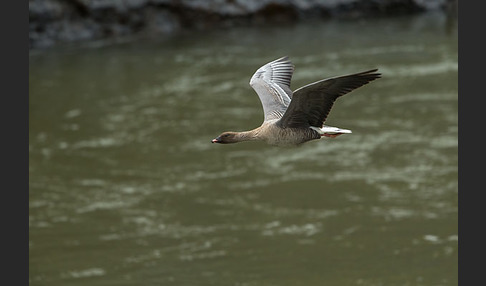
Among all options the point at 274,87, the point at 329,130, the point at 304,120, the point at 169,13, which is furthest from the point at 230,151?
the point at 329,130

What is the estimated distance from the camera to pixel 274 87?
7.89 meters

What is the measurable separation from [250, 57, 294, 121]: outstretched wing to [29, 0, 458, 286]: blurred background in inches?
348

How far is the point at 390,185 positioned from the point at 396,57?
5.70 meters

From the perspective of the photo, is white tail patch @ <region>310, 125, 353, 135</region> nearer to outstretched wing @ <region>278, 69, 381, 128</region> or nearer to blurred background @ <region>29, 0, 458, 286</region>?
outstretched wing @ <region>278, 69, 381, 128</region>

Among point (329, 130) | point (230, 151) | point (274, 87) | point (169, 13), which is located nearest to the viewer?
point (329, 130)

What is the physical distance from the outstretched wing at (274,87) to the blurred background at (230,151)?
883 centimetres

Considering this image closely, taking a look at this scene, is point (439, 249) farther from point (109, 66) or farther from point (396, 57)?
point (109, 66)

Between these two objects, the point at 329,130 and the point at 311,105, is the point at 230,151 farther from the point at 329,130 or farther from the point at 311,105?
the point at 329,130

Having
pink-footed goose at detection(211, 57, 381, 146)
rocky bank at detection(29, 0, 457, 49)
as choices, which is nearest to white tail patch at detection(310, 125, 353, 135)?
pink-footed goose at detection(211, 57, 381, 146)

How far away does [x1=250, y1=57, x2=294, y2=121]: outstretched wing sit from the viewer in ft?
24.3

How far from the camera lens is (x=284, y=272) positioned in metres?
16.9

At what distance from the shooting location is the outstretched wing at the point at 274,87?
7398 millimetres

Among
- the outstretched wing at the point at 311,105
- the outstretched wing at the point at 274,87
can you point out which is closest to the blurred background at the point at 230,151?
the outstretched wing at the point at 274,87

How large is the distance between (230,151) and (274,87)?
14438mm
